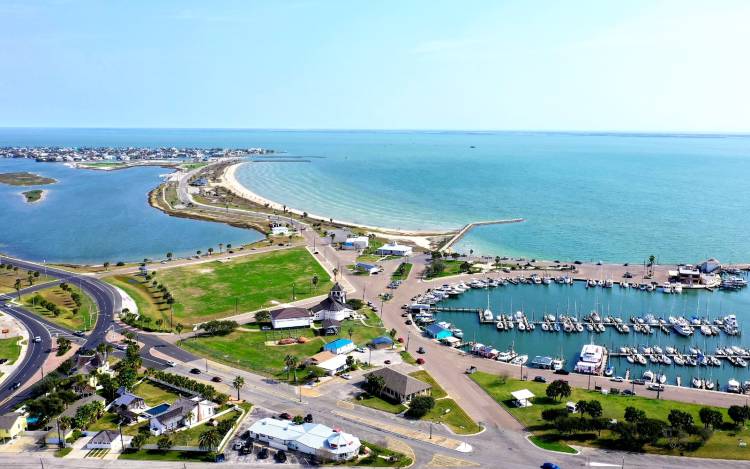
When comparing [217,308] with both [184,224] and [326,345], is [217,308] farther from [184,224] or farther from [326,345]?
[184,224]

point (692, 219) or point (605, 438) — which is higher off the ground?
point (692, 219)

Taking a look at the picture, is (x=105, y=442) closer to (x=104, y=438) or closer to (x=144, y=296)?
(x=104, y=438)

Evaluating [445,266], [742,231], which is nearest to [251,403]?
[445,266]

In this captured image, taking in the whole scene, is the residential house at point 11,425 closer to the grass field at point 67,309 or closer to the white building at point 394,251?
the grass field at point 67,309

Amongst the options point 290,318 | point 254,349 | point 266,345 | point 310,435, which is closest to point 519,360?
point 290,318

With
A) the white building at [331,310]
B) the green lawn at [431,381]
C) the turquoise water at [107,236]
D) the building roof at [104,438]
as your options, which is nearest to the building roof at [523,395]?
the green lawn at [431,381]
